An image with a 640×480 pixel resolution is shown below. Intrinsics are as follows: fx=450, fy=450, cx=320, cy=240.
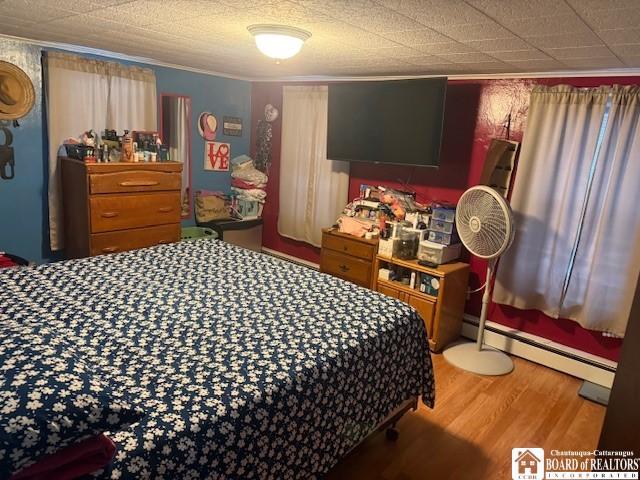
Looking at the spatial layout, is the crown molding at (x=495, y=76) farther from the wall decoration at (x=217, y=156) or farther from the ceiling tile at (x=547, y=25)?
the ceiling tile at (x=547, y=25)

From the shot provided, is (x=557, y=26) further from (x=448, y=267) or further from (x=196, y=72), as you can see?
(x=196, y=72)

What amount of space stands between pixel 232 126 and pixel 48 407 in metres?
4.29

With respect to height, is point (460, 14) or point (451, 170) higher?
point (460, 14)

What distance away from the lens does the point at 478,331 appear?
142 inches

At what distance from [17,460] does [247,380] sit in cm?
70

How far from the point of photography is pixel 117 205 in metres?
3.60

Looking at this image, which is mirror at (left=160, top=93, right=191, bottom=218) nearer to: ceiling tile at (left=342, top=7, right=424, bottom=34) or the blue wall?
the blue wall

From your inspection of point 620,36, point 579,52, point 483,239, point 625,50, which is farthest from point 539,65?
point 483,239

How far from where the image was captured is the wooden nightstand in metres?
3.43

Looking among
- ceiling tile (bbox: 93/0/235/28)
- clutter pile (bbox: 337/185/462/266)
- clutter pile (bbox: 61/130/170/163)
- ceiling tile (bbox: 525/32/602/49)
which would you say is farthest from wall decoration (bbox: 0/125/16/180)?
ceiling tile (bbox: 525/32/602/49)

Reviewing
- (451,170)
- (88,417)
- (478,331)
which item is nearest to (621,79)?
(451,170)

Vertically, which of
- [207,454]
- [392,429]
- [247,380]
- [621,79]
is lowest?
[392,429]

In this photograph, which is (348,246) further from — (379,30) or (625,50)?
(625,50)

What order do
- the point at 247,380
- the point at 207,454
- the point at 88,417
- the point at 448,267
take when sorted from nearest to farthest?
the point at 88,417
the point at 207,454
the point at 247,380
the point at 448,267
